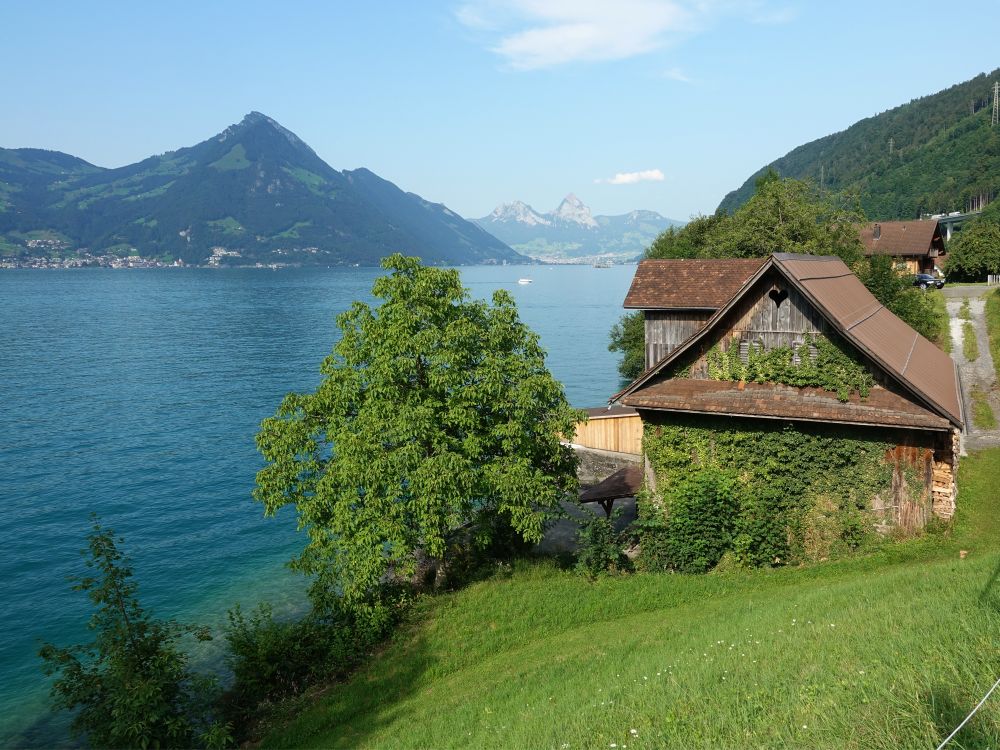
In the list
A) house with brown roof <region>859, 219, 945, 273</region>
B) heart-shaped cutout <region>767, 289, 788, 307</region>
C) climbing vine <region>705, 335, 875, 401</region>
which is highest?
house with brown roof <region>859, 219, 945, 273</region>

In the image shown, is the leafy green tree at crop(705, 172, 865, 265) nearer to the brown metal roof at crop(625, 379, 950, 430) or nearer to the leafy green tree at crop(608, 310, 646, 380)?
the leafy green tree at crop(608, 310, 646, 380)

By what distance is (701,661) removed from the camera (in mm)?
13070

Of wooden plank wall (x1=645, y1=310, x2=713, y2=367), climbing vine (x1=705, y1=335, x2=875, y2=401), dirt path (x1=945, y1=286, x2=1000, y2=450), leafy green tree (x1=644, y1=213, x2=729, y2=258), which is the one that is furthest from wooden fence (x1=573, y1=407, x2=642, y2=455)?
leafy green tree (x1=644, y1=213, x2=729, y2=258)

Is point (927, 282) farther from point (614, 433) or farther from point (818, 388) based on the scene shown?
point (818, 388)

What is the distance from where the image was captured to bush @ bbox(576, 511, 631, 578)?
22.8m

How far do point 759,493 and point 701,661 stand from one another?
34.0ft

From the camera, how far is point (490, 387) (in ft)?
71.4

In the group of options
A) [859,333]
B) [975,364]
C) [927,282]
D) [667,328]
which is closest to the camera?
[859,333]

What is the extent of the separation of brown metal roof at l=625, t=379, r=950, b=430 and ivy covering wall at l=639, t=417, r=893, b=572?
0.67m

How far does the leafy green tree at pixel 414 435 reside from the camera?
20.8 metres

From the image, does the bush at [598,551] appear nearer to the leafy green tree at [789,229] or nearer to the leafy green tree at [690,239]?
the leafy green tree at [789,229]

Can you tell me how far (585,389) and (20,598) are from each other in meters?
46.1

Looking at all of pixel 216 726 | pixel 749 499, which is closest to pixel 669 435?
pixel 749 499

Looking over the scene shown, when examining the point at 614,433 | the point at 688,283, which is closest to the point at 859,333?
the point at 688,283
